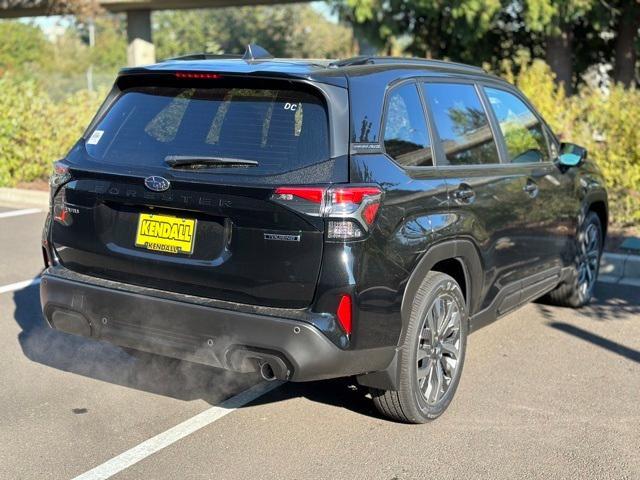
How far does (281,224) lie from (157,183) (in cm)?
68

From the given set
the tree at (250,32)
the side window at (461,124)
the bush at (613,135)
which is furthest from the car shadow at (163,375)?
the tree at (250,32)

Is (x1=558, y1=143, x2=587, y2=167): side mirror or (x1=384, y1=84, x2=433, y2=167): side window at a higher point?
(x1=384, y1=84, x2=433, y2=167): side window

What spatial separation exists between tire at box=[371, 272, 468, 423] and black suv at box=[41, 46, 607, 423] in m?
0.01

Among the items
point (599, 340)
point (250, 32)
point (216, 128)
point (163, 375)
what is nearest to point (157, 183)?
point (216, 128)

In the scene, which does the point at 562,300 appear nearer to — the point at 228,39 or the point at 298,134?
the point at 298,134

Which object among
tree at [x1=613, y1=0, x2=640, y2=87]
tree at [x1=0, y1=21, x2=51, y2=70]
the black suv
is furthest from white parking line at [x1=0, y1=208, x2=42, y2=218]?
tree at [x1=0, y1=21, x2=51, y2=70]

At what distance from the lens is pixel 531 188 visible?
5.54 metres

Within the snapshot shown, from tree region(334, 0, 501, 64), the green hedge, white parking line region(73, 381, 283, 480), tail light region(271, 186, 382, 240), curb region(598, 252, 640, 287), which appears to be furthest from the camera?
tree region(334, 0, 501, 64)

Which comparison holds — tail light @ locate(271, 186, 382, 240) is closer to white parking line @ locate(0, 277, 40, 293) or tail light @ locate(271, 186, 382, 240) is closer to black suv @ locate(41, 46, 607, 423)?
→ black suv @ locate(41, 46, 607, 423)

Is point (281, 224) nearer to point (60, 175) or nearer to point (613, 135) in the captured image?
point (60, 175)

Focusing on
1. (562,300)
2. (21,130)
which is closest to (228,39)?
(21,130)

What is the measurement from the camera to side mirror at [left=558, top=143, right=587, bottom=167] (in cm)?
605

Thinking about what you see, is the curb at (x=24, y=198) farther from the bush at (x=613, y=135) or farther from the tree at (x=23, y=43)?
the tree at (x=23, y=43)

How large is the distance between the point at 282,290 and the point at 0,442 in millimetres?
1627
